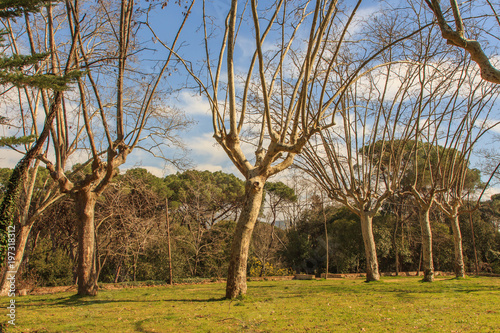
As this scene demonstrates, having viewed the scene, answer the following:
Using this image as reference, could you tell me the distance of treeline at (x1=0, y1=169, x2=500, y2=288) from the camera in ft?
46.8

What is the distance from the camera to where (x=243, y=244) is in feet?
22.7

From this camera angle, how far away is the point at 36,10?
564 centimetres

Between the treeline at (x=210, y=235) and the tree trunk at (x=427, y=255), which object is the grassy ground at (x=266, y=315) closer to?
the tree trunk at (x=427, y=255)

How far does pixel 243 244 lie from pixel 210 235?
11.9m

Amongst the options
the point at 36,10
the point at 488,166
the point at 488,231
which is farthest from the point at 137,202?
the point at 488,231

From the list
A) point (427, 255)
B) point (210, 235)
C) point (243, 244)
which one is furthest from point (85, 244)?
point (427, 255)

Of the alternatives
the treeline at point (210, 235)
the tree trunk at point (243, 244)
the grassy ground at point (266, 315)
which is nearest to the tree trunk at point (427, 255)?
the grassy ground at point (266, 315)

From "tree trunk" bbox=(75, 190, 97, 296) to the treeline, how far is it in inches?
150

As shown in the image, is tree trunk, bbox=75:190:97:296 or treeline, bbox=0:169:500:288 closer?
tree trunk, bbox=75:190:97:296

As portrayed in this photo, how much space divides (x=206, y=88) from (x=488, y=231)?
2244cm

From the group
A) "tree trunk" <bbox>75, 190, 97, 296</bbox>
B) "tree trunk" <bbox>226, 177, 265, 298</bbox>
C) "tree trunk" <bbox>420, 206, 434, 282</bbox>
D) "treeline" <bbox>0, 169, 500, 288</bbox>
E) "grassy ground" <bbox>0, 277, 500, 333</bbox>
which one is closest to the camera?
"grassy ground" <bbox>0, 277, 500, 333</bbox>

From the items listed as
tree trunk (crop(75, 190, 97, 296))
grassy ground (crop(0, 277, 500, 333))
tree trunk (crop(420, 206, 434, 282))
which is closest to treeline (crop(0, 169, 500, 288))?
tree trunk (crop(75, 190, 97, 296))

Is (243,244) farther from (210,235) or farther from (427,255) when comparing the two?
(210,235)

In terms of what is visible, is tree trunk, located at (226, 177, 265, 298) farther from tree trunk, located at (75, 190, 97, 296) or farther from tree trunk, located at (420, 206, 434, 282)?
tree trunk, located at (420, 206, 434, 282)
